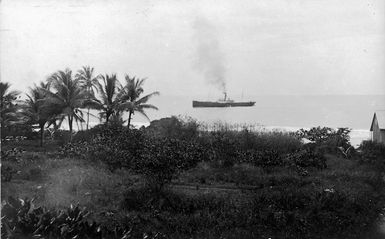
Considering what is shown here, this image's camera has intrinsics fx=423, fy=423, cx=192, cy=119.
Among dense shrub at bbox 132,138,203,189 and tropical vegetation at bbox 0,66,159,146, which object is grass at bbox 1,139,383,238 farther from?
tropical vegetation at bbox 0,66,159,146

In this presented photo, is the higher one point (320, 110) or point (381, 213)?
point (320, 110)

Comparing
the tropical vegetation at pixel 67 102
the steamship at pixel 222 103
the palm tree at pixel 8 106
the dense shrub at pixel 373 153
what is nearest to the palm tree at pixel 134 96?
the tropical vegetation at pixel 67 102

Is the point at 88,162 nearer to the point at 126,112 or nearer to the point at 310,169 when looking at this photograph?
the point at 310,169

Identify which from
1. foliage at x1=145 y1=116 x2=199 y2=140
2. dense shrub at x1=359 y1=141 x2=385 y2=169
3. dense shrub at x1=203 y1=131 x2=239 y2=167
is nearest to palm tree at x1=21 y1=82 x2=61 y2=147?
foliage at x1=145 y1=116 x2=199 y2=140

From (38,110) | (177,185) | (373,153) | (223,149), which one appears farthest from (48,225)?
(38,110)

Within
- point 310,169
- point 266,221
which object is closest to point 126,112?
point 310,169

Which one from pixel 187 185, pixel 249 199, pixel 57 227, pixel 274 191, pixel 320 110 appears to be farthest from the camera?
pixel 320 110

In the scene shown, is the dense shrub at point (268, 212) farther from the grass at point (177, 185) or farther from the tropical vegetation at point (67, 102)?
the tropical vegetation at point (67, 102)

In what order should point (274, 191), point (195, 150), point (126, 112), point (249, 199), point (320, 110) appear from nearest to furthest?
point (249, 199) → point (274, 191) → point (195, 150) → point (126, 112) → point (320, 110)
